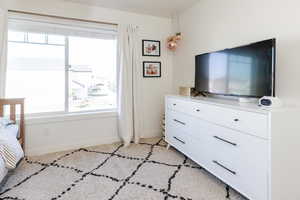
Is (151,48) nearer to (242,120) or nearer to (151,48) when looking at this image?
(151,48)

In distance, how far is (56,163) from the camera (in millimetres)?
2434

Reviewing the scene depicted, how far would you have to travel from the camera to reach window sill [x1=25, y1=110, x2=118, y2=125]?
2744mm

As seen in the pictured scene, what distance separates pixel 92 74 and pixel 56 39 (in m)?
0.75

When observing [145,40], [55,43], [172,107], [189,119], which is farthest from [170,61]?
[55,43]

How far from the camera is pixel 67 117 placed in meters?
→ 2.96

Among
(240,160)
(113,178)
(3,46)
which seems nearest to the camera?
(240,160)

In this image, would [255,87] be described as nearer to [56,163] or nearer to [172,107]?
[172,107]

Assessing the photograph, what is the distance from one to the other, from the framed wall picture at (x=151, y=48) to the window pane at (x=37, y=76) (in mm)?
1381

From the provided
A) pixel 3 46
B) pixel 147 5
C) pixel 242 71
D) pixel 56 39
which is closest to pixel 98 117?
pixel 56 39

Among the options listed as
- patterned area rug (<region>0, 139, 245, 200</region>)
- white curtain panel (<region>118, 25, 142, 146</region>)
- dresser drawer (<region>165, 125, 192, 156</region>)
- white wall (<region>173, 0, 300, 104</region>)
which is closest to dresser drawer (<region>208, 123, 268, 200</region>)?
patterned area rug (<region>0, 139, 245, 200</region>)

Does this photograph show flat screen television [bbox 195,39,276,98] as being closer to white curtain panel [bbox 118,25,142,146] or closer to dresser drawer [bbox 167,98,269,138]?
dresser drawer [bbox 167,98,269,138]

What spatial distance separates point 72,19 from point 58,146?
1982 millimetres

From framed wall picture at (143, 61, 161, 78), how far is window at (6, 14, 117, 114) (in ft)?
1.86

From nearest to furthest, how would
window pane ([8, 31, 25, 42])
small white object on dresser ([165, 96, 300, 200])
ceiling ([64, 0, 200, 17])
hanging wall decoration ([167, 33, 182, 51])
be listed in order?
small white object on dresser ([165, 96, 300, 200]) < window pane ([8, 31, 25, 42]) < ceiling ([64, 0, 200, 17]) < hanging wall decoration ([167, 33, 182, 51])
